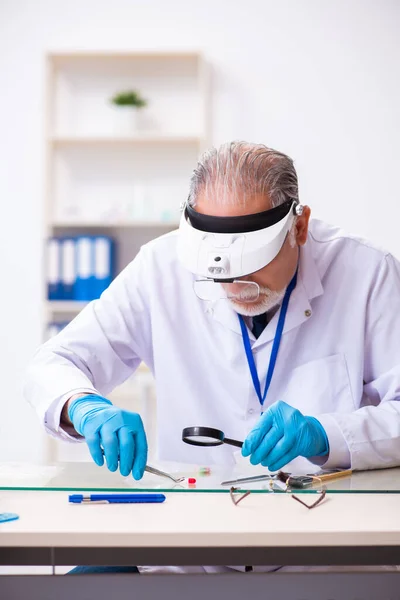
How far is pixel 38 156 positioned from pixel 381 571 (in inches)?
122

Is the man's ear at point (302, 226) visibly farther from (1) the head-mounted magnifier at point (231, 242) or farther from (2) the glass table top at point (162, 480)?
(2) the glass table top at point (162, 480)

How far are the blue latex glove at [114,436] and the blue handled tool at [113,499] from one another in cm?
15

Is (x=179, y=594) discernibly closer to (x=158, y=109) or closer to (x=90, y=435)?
(x=90, y=435)

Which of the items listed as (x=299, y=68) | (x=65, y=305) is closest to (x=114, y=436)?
(x=65, y=305)

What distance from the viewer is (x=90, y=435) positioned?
1321 mm

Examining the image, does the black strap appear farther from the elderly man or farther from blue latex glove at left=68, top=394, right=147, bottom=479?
blue latex glove at left=68, top=394, right=147, bottom=479

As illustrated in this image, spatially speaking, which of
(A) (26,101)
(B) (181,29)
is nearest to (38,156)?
(A) (26,101)

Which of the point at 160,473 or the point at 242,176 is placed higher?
the point at 242,176

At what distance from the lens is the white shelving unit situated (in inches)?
143

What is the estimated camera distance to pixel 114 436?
129cm

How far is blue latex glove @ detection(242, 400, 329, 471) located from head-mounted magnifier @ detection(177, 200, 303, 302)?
0.29 m

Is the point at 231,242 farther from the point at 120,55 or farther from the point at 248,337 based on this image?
the point at 120,55

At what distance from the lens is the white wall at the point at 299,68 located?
3602mm

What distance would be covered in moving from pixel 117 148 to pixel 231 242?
236 cm
